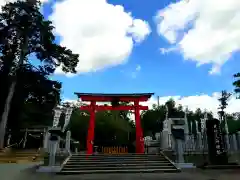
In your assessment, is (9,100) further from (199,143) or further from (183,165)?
(183,165)

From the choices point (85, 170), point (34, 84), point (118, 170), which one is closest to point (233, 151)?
point (118, 170)

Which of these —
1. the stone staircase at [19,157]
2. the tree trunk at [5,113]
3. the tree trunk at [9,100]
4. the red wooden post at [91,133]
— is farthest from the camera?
the tree trunk at [9,100]

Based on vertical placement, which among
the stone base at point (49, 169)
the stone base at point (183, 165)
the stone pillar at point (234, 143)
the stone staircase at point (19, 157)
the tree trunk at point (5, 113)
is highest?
the tree trunk at point (5, 113)

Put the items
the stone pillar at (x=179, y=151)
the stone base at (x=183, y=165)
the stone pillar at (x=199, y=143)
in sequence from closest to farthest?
the stone base at (x=183, y=165)
the stone pillar at (x=179, y=151)
the stone pillar at (x=199, y=143)

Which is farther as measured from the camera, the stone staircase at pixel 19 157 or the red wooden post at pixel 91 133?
the red wooden post at pixel 91 133

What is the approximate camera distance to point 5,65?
84.3 ft

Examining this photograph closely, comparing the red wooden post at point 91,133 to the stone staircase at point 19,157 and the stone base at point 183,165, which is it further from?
the stone base at point 183,165

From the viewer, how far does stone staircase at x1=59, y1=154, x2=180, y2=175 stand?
12469 mm

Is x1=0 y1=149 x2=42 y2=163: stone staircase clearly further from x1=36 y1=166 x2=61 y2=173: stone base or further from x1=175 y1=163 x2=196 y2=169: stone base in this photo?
x1=175 y1=163 x2=196 y2=169: stone base

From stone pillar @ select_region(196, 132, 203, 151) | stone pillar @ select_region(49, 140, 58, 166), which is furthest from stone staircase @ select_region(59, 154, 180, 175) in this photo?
stone pillar @ select_region(196, 132, 203, 151)

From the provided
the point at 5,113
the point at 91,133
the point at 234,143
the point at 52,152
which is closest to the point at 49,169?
the point at 52,152

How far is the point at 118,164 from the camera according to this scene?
13453 mm

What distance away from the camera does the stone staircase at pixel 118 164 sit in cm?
1247

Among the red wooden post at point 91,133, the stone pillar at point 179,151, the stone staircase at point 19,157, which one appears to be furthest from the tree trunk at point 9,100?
the stone pillar at point 179,151
